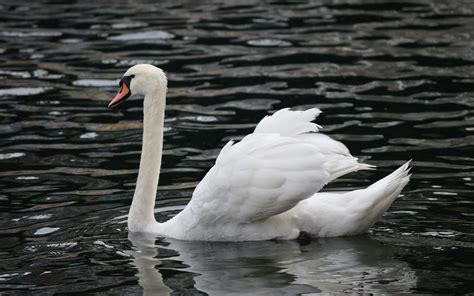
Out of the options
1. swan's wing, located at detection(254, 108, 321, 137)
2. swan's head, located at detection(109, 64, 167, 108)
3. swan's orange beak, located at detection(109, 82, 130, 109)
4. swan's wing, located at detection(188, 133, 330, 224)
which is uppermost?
swan's head, located at detection(109, 64, 167, 108)

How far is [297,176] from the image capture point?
26.4 ft

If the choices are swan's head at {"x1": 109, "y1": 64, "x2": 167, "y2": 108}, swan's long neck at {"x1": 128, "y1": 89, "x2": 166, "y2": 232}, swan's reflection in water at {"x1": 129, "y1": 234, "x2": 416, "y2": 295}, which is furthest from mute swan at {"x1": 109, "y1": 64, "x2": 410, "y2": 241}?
swan's head at {"x1": 109, "y1": 64, "x2": 167, "y2": 108}

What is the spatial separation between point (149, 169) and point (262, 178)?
1347mm

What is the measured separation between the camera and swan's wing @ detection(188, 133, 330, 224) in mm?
8055

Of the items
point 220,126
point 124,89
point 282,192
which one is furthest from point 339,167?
point 220,126

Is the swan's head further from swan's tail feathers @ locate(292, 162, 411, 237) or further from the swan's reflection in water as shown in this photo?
swan's tail feathers @ locate(292, 162, 411, 237)

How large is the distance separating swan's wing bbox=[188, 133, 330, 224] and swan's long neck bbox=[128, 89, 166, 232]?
2.46 feet

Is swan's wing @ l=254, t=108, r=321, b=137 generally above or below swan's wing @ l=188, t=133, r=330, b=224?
above

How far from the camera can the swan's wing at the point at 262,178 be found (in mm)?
8055

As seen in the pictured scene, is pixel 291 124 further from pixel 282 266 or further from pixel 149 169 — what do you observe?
pixel 149 169

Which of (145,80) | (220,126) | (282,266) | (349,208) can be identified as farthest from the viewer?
(220,126)

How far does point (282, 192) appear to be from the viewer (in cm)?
807

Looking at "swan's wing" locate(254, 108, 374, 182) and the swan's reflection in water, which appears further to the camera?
"swan's wing" locate(254, 108, 374, 182)

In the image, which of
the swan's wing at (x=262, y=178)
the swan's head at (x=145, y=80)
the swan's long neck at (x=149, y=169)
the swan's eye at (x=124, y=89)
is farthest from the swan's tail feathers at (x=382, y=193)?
the swan's eye at (x=124, y=89)
